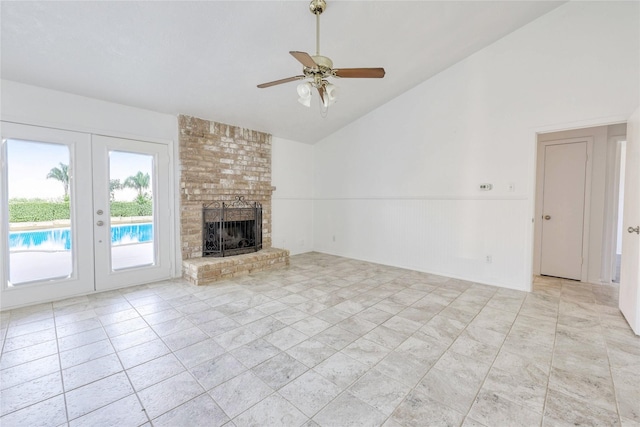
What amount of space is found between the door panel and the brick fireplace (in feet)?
3.86

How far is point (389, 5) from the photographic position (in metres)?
2.90

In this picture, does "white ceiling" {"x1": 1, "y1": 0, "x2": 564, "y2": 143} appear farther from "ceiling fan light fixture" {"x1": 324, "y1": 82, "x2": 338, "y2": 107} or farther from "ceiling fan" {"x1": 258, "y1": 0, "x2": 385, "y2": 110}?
"ceiling fan light fixture" {"x1": 324, "y1": 82, "x2": 338, "y2": 107}

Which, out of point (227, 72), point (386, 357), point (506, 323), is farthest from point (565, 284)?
point (227, 72)

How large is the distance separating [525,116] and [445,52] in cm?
140

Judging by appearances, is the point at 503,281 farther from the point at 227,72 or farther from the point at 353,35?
the point at 227,72

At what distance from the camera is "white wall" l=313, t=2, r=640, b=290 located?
10.5 feet

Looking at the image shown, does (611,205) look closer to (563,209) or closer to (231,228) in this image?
(563,209)

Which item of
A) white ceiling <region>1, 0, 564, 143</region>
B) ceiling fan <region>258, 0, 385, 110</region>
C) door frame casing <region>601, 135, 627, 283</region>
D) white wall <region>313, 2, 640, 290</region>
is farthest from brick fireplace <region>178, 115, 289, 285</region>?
door frame casing <region>601, 135, 627, 283</region>

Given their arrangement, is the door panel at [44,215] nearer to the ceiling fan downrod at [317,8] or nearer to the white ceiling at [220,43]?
the white ceiling at [220,43]

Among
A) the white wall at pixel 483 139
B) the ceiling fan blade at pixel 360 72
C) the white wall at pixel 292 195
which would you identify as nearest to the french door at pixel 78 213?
the white wall at pixel 292 195

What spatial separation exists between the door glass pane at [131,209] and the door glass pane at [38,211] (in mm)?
462

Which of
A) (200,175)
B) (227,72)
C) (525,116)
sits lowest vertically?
(200,175)

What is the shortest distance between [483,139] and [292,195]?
3.70 metres

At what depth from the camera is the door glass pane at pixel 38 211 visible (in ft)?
10.1
